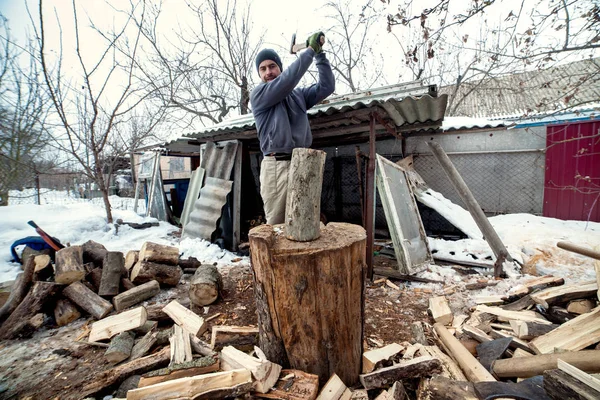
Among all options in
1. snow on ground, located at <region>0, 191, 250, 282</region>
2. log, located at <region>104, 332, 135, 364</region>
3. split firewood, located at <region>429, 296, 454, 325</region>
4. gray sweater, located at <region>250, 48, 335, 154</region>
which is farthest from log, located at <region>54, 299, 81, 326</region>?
split firewood, located at <region>429, 296, 454, 325</region>

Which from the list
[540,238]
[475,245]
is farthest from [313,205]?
[540,238]

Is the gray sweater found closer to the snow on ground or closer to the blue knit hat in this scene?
the blue knit hat

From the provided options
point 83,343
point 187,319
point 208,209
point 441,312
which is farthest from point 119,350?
point 208,209

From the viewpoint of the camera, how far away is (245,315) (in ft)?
8.42

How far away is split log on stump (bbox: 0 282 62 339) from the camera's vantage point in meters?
2.35

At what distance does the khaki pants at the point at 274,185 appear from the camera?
2977mm

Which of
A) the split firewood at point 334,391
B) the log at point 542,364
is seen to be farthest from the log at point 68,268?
the log at point 542,364

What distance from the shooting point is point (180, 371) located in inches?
55.7

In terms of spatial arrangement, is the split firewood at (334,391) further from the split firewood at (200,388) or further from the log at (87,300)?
the log at (87,300)

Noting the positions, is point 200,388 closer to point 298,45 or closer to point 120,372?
point 120,372

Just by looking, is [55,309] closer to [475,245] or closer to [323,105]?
[323,105]

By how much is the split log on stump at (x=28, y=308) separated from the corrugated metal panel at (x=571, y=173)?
8849 mm

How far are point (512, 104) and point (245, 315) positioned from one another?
71.1 feet

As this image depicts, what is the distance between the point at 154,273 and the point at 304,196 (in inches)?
106
